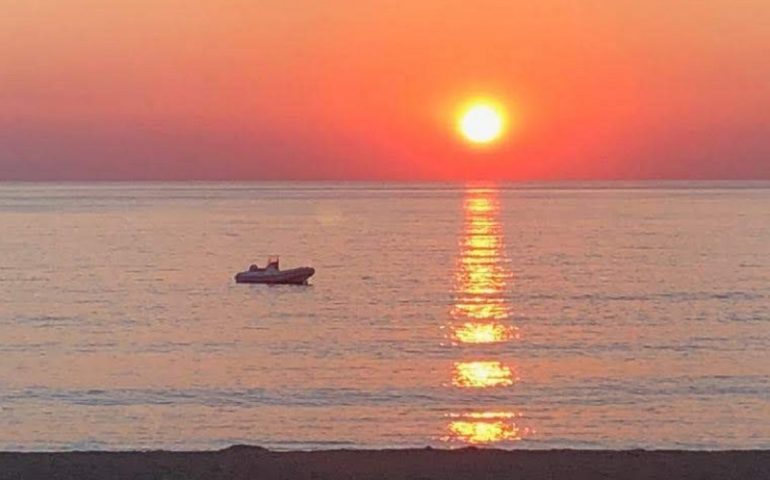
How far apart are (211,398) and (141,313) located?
68.8 ft

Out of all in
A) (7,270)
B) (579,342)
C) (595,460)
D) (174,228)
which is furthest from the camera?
(174,228)

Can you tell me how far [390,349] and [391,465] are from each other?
24221 millimetres

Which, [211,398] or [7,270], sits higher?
[7,270]

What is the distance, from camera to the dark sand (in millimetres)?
11719

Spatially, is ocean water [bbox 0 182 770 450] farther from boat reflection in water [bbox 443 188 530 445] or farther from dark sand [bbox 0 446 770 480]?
dark sand [bbox 0 446 770 480]

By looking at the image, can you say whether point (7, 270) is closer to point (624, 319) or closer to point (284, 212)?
point (624, 319)

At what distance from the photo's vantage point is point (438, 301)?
178 ft

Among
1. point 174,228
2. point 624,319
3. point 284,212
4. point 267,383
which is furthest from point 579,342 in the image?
point 284,212

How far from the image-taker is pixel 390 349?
120ft

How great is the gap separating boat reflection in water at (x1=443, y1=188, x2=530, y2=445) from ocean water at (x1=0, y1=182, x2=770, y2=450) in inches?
4.0

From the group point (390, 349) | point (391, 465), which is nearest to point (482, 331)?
point (390, 349)

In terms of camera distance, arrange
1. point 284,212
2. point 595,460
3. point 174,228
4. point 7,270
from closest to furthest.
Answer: point 595,460 → point 7,270 → point 174,228 → point 284,212

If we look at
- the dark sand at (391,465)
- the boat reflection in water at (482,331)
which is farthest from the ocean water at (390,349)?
the dark sand at (391,465)

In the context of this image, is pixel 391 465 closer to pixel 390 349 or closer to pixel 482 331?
pixel 390 349
